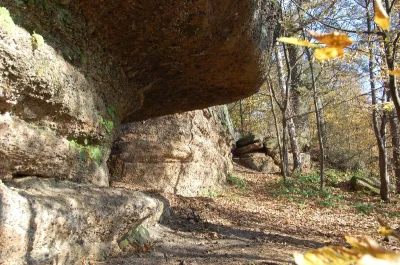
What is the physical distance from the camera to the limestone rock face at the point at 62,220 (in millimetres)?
2939

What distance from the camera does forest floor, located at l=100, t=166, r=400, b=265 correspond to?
475cm

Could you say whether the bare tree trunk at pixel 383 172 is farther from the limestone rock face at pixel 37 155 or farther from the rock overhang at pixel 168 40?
the limestone rock face at pixel 37 155

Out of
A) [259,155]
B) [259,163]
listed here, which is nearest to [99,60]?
[259,163]

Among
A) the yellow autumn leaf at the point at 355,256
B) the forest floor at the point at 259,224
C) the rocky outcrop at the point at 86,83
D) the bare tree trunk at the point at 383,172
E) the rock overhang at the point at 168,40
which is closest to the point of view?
the yellow autumn leaf at the point at 355,256

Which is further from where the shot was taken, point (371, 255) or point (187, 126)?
point (187, 126)

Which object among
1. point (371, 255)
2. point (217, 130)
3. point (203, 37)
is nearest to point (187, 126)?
point (217, 130)

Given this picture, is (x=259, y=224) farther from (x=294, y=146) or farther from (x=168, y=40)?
(x=294, y=146)

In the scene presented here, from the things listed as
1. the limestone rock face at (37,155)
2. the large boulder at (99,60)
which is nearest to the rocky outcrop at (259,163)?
the large boulder at (99,60)

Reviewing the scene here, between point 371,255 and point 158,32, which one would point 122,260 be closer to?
point 158,32

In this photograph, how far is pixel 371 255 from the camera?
58cm

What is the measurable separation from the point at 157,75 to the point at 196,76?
0.71 meters

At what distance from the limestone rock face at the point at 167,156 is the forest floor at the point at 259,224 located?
0.95 metres

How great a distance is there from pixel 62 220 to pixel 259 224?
4940 mm

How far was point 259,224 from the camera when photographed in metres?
7.36
